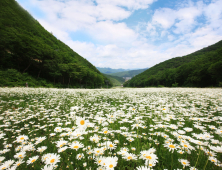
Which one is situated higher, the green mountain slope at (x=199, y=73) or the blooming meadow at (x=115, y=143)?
the green mountain slope at (x=199, y=73)

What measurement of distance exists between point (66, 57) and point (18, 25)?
21721 millimetres

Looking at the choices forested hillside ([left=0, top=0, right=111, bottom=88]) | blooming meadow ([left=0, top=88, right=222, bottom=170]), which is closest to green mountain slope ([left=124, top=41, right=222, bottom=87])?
blooming meadow ([left=0, top=88, right=222, bottom=170])

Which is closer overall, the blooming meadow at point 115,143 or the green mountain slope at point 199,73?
the blooming meadow at point 115,143

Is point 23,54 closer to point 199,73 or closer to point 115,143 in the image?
point 115,143

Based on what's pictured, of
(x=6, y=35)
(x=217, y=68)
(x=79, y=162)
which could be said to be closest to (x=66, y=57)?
(x=6, y=35)

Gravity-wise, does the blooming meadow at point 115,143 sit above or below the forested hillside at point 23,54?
below

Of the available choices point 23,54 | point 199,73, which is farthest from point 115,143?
point 199,73

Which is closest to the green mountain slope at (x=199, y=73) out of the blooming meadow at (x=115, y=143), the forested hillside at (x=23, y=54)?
the blooming meadow at (x=115, y=143)

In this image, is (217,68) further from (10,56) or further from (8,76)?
(10,56)

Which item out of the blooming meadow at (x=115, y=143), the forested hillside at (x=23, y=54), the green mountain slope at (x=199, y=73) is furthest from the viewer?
A: the green mountain slope at (x=199, y=73)

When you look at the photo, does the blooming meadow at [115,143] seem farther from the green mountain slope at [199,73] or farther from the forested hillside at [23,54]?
the green mountain slope at [199,73]

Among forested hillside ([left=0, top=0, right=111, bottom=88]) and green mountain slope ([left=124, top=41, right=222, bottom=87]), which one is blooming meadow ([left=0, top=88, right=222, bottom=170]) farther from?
green mountain slope ([left=124, top=41, right=222, bottom=87])

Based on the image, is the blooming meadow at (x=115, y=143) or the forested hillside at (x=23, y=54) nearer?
the blooming meadow at (x=115, y=143)

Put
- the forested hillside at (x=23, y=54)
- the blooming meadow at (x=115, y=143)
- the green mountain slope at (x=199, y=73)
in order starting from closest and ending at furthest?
the blooming meadow at (x=115, y=143)
the forested hillside at (x=23, y=54)
the green mountain slope at (x=199, y=73)
